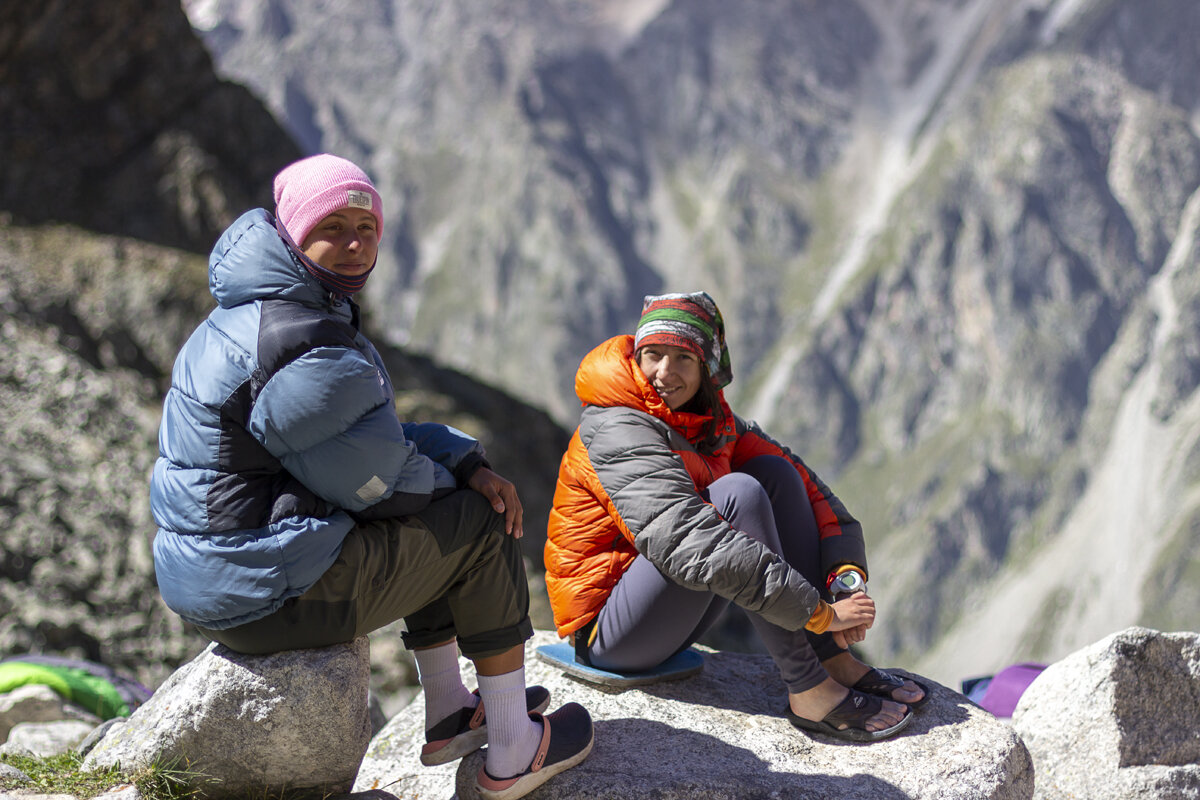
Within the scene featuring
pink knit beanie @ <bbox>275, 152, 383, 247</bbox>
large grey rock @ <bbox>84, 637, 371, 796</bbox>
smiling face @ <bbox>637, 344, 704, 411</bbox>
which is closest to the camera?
pink knit beanie @ <bbox>275, 152, 383, 247</bbox>

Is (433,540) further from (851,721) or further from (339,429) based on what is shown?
(851,721)

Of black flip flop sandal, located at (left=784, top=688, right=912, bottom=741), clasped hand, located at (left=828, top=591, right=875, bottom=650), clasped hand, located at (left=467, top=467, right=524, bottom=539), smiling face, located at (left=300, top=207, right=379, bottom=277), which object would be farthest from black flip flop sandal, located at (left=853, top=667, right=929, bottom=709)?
smiling face, located at (left=300, top=207, right=379, bottom=277)

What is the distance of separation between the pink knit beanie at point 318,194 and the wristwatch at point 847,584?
3466 mm

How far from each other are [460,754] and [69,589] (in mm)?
10227

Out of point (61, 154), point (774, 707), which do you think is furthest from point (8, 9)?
point (774, 707)

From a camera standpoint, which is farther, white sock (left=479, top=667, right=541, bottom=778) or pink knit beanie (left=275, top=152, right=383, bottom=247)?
white sock (left=479, top=667, right=541, bottom=778)

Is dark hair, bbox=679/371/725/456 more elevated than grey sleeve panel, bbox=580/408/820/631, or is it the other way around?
dark hair, bbox=679/371/725/456

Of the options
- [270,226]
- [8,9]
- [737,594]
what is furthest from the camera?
[8,9]

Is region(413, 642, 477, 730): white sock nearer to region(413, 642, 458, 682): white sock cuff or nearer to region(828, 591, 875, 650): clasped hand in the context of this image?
region(413, 642, 458, 682): white sock cuff

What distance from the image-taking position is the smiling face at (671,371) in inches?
213

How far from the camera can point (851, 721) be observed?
547cm

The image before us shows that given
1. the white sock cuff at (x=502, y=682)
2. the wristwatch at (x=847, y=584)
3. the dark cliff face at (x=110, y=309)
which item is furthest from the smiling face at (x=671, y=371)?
the dark cliff face at (x=110, y=309)

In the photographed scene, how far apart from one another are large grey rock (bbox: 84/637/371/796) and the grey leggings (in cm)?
163

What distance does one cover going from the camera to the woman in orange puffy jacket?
16.3ft
